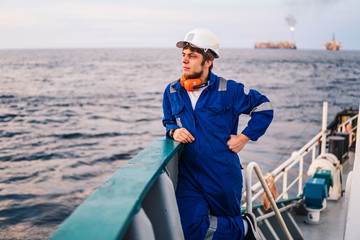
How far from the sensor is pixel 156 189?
2.10m

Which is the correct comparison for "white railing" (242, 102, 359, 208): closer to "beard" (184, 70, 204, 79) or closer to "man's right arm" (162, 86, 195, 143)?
"man's right arm" (162, 86, 195, 143)

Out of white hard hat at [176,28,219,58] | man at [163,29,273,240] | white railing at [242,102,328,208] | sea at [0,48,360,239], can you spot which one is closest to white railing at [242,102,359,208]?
white railing at [242,102,328,208]

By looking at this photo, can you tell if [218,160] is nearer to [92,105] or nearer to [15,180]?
[15,180]

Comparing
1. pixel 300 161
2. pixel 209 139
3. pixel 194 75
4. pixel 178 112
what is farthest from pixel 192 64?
pixel 300 161

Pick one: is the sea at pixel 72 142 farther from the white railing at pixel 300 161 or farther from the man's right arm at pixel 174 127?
the man's right arm at pixel 174 127

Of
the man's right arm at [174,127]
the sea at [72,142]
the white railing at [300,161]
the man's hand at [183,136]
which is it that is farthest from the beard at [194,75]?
the sea at [72,142]

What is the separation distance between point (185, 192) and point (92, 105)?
32.9m

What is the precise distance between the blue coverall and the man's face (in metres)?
0.11

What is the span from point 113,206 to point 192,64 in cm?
179

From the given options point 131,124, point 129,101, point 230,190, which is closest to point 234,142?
point 230,190

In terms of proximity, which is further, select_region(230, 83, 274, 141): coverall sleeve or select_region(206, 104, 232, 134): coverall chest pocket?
select_region(230, 83, 274, 141): coverall sleeve

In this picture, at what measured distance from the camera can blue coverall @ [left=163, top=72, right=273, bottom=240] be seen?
2760 mm

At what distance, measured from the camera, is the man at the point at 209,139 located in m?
2.76

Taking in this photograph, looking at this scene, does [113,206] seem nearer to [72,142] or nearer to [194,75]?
[194,75]
